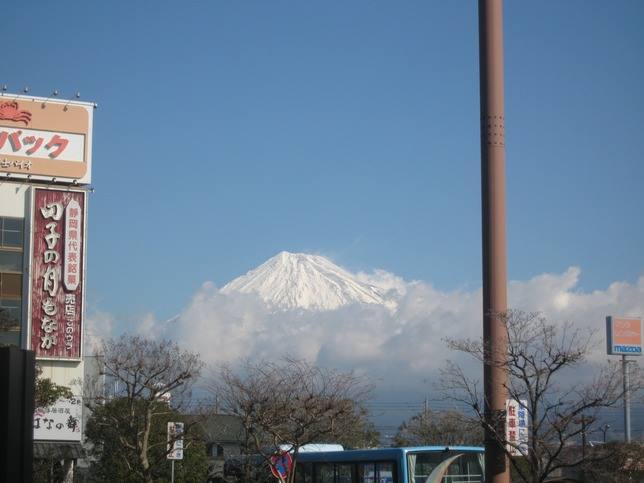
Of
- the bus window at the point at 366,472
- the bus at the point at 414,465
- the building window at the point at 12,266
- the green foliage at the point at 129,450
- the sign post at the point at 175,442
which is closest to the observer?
the bus at the point at 414,465

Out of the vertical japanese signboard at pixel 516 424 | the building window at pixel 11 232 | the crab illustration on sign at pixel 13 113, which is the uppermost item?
the crab illustration on sign at pixel 13 113

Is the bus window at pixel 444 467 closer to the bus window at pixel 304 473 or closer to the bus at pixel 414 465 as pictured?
the bus at pixel 414 465

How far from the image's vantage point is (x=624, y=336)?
53469 mm

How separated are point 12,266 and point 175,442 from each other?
1741cm

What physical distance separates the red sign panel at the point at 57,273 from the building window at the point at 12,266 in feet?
2.56

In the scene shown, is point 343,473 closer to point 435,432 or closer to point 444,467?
point 444,467

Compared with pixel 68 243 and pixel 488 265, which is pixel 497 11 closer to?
pixel 488 265

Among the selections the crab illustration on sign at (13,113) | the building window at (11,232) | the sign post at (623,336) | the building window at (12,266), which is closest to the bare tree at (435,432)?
the sign post at (623,336)

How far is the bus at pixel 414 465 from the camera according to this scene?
27938mm

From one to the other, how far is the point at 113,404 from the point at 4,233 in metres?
9.73

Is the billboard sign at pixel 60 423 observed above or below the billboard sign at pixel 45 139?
below

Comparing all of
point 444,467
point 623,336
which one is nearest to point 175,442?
point 444,467

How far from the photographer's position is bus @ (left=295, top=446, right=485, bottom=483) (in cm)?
2794

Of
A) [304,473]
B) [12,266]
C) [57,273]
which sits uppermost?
→ [12,266]
